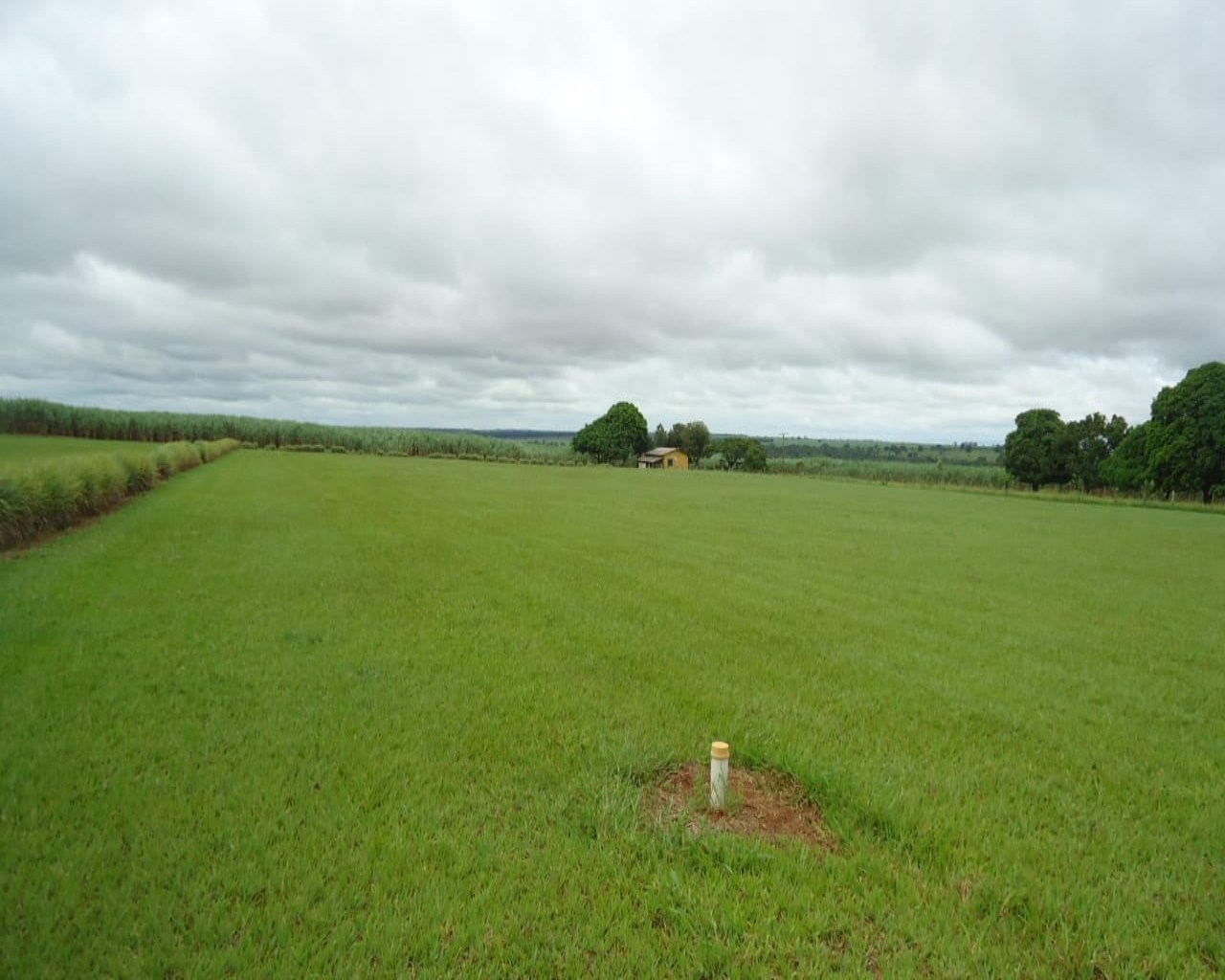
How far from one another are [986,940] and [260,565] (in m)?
11.0

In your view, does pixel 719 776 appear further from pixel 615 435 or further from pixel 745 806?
pixel 615 435

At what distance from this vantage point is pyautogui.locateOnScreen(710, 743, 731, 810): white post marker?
3.61 m

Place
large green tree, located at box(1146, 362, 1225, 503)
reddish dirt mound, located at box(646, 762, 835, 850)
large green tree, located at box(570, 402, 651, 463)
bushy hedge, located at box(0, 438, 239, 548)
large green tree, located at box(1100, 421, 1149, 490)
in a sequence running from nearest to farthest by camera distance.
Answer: reddish dirt mound, located at box(646, 762, 835, 850), bushy hedge, located at box(0, 438, 239, 548), large green tree, located at box(1146, 362, 1225, 503), large green tree, located at box(1100, 421, 1149, 490), large green tree, located at box(570, 402, 651, 463)

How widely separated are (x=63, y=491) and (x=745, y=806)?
16.9 m

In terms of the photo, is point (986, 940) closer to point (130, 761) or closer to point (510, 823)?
point (510, 823)

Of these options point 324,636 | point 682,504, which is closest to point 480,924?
point 324,636

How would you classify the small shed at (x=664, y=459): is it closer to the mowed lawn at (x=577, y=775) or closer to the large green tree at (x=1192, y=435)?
the large green tree at (x=1192, y=435)

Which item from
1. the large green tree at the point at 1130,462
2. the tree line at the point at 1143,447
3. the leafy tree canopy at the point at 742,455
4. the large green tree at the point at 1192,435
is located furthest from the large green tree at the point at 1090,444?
the leafy tree canopy at the point at 742,455

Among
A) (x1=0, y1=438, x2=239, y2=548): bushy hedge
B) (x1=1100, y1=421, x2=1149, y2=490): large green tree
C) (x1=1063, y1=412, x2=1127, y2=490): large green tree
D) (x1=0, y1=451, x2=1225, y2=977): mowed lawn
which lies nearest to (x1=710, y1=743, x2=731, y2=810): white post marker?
(x1=0, y1=451, x2=1225, y2=977): mowed lawn

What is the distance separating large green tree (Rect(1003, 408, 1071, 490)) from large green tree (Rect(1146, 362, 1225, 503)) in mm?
12496

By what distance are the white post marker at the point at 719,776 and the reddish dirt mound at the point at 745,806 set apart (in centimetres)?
9

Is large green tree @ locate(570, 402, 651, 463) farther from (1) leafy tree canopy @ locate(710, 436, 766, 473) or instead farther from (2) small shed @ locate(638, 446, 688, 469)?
(1) leafy tree canopy @ locate(710, 436, 766, 473)

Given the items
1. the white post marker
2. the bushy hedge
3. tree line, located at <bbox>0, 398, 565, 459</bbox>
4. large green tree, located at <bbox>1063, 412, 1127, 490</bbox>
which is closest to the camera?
the white post marker

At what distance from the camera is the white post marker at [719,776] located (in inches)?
142
